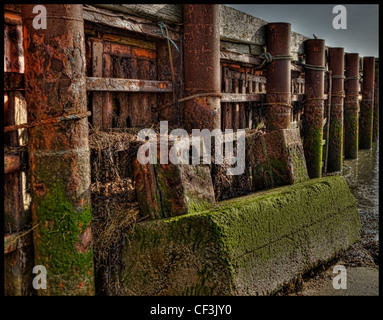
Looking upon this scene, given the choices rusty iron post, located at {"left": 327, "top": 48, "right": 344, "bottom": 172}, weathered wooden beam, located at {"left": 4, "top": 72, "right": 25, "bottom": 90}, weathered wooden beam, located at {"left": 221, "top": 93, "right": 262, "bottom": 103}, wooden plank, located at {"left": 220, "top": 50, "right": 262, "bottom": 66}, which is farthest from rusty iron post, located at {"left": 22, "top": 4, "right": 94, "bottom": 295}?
rusty iron post, located at {"left": 327, "top": 48, "right": 344, "bottom": 172}

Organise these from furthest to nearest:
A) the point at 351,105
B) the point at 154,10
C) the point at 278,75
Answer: the point at 351,105, the point at 278,75, the point at 154,10

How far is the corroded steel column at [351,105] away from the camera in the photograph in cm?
1091

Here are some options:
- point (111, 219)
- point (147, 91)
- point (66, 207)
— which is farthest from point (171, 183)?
point (147, 91)

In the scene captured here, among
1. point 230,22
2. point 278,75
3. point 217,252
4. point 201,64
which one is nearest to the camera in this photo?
point 217,252

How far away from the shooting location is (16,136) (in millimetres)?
3248

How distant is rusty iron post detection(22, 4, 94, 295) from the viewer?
10.1ft

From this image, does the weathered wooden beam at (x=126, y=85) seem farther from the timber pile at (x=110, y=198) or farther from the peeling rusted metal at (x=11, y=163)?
the peeling rusted metal at (x=11, y=163)

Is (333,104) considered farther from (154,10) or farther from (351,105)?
(154,10)

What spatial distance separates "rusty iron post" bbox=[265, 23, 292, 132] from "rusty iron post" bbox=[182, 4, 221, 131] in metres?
1.78

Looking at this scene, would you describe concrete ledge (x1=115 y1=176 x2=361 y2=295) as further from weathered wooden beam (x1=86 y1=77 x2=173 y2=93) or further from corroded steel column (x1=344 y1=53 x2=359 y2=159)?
corroded steel column (x1=344 y1=53 x2=359 y2=159)

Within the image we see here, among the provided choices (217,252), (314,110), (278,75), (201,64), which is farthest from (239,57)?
(217,252)

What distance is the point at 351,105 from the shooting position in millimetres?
11188

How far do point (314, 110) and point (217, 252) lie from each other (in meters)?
5.11

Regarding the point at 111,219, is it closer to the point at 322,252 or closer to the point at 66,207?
the point at 66,207
